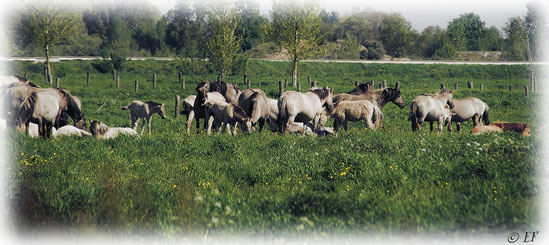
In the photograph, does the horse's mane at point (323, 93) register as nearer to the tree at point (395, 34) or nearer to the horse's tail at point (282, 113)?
the horse's tail at point (282, 113)

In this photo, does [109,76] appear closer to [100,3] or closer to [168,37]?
[168,37]

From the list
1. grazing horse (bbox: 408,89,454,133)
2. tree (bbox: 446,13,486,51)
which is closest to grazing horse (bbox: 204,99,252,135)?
grazing horse (bbox: 408,89,454,133)

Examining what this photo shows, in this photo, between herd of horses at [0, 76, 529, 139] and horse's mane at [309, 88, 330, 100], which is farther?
horse's mane at [309, 88, 330, 100]

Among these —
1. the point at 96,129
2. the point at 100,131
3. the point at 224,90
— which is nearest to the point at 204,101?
the point at 224,90

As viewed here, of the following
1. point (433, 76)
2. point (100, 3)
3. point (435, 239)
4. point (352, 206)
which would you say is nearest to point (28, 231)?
point (352, 206)

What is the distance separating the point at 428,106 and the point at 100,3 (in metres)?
87.5

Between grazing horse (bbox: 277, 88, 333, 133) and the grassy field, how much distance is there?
2.33 m

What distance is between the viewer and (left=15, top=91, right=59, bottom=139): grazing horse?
13.5 meters

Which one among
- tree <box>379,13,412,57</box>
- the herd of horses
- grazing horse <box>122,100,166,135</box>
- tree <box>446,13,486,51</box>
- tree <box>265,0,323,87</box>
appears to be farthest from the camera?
tree <box>379,13,412,57</box>

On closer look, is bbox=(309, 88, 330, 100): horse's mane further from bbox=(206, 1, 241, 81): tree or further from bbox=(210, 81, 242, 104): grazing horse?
bbox=(206, 1, 241, 81): tree

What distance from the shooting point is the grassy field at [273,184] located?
5.66 metres

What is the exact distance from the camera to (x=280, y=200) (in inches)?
278

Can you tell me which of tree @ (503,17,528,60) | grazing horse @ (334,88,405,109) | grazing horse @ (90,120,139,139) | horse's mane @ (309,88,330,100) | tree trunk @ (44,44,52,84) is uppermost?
tree @ (503,17,528,60)

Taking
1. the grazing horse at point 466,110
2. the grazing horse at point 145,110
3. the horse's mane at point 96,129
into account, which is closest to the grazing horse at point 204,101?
the grazing horse at point 145,110
